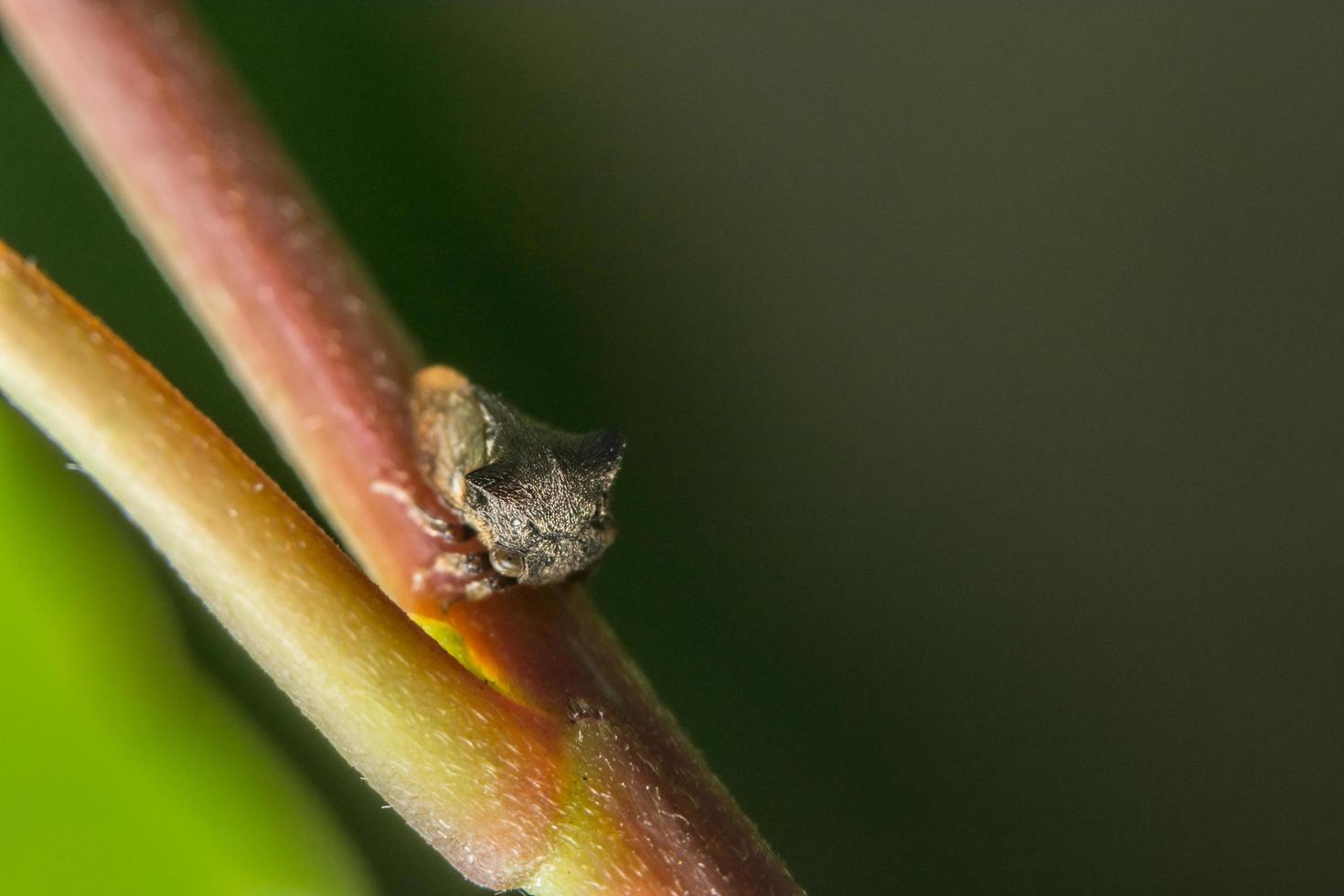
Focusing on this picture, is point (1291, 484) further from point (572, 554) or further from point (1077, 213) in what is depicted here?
point (572, 554)

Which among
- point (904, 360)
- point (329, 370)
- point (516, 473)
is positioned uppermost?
point (329, 370)

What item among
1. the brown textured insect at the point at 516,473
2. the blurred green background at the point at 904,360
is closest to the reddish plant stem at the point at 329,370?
the brown textured insect at the point at 516,473

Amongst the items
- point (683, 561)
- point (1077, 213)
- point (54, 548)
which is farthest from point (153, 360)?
point (1077, 213)

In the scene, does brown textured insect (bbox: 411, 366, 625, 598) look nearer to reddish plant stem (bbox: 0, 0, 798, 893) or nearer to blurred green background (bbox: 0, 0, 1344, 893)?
reddish plant stem (bbox: 0, 0, 798, 893)

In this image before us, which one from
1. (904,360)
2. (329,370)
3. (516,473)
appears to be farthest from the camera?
(904,360)

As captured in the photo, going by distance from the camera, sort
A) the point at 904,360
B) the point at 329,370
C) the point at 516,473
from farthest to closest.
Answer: the point at 904,360, the point at 516,473, the point at 329,370

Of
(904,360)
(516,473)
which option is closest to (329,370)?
(516,473)

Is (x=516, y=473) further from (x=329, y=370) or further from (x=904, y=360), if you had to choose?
(x=904, y=360)
